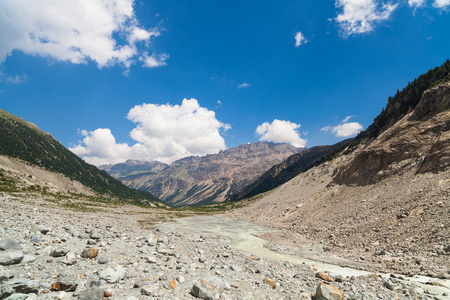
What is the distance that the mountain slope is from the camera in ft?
61.3

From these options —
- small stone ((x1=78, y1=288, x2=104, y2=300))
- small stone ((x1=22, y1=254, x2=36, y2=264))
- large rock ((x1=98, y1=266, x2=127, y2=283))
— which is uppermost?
small stone ((x1=22, y1=254, x2=36, y2=264))

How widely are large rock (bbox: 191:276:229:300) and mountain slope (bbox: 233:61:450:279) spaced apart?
672 inches

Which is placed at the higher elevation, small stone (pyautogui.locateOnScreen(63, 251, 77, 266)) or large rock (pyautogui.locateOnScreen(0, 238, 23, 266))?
large rock (pyautogui.locateOnScreen(0, 238, 23, 266))

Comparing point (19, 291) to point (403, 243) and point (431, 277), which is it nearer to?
point (431, 277)

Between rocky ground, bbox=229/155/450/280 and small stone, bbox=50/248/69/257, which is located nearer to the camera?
small stone, bbox=50/248/69/257

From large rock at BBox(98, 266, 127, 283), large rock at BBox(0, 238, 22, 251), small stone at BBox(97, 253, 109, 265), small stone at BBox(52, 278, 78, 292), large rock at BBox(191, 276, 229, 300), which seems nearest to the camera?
small stone at BBox(52, 278, 78, 292)

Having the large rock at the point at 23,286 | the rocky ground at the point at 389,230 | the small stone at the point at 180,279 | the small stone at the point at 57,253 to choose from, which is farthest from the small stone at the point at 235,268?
the rocky ground at the point at 389,230

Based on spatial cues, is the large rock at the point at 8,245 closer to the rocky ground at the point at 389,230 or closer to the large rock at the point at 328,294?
the large rock at the point at 328,294

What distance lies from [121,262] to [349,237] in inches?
1123

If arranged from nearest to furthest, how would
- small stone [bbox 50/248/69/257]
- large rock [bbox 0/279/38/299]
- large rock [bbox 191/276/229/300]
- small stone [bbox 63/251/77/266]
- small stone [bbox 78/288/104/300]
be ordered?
large rock [bbox 0/279/38/299] < small stone [bbox 78/288/104/300] < large rock [bbox 191/276/229/300] < small stone [bbox 63/251/77/266] < small stone [bbox 50/248/69/257]

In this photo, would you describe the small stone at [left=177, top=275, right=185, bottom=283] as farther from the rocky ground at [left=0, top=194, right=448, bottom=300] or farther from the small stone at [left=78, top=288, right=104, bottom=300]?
the small stone at [left=78, top=288, right=104, bottom=300]

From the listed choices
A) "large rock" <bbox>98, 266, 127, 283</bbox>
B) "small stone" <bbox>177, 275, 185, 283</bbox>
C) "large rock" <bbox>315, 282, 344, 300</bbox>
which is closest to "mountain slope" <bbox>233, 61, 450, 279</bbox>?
"large rock" <bbox>315, 282, 344, 300</bbox>

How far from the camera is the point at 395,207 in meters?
27.2

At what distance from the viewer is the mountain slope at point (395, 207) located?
18688 millimetres
